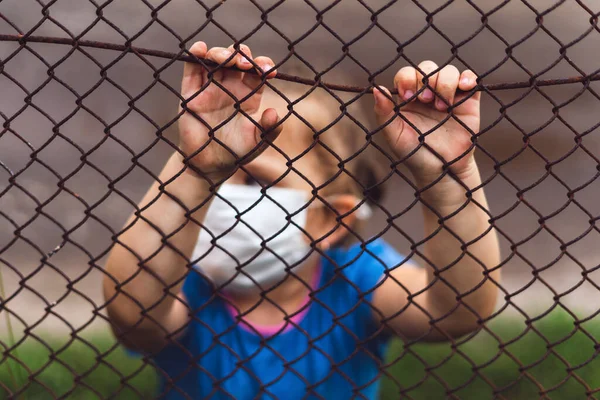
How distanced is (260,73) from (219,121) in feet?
0.55

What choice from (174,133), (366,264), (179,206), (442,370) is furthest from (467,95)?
(442,370)

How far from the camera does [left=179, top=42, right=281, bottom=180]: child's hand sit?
138 cm

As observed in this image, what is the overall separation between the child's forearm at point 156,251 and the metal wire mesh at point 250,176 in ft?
0.05

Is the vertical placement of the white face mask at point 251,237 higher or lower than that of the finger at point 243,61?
higher

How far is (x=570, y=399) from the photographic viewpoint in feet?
10.9

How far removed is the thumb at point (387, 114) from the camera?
1349 millimetres

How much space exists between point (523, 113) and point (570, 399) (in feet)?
9.00

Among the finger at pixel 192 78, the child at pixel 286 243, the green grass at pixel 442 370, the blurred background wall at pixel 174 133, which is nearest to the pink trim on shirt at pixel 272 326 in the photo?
the child at pixel 286 243

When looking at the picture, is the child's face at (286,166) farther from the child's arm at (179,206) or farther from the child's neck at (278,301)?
the child's arm at (179,206)

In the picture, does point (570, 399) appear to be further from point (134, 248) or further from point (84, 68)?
point (84, 68)

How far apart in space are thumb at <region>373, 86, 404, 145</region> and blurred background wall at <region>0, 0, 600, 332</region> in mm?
2114

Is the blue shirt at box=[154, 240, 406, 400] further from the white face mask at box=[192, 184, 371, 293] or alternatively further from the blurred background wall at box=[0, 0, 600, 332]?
the blurred background wall at box=[0, 0, 600, 332]

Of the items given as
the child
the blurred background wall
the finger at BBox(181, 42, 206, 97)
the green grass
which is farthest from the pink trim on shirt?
the blurred background wall

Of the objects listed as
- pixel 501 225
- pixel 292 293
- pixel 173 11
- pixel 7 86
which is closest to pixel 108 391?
pixel 292 293
